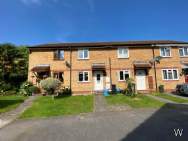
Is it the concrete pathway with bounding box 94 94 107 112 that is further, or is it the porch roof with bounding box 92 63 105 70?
the porch roof with bounding box 92 63 105 70

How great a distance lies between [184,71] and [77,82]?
14.7m

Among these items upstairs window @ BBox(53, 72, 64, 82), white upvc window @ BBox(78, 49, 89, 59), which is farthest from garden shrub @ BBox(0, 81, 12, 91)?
white upvc window @ BBox(78, 49, 89, 59)

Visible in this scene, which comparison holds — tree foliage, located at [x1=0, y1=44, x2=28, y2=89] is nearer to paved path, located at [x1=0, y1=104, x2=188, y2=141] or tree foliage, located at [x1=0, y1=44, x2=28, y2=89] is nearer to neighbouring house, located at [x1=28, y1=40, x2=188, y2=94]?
neighbouring house, located at [x1=28, y1=40, x2=188, y2=94]

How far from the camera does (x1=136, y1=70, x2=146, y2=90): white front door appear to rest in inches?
867

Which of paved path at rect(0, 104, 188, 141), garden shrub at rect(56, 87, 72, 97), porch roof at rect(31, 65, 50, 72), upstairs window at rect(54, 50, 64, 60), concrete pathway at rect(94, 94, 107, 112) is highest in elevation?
upstairs window at rect(54, 50, 64, 60)

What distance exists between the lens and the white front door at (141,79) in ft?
72.2

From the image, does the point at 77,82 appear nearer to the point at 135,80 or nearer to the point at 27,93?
the point at 27,93

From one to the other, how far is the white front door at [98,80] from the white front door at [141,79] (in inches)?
195

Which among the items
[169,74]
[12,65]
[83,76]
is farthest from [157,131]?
[12,65]

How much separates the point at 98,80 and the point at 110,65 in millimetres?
2651

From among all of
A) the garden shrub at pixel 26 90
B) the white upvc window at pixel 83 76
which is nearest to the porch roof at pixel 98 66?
the white upvc window at pixel 83 76

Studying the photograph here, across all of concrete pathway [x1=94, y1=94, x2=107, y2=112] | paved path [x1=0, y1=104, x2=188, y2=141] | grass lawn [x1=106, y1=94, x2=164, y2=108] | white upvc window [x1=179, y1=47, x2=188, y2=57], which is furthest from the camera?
white upvc window [x1=179, y1=47, x2=188, y2=57]

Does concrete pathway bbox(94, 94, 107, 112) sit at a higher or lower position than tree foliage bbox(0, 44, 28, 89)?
lower

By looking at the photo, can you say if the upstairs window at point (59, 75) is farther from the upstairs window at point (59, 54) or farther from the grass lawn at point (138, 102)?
the grass lawn at point (138, 102)
